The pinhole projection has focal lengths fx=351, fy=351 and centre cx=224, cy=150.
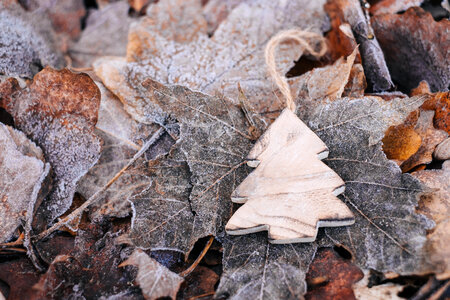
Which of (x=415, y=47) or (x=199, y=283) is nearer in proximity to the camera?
(x=199, y=283)

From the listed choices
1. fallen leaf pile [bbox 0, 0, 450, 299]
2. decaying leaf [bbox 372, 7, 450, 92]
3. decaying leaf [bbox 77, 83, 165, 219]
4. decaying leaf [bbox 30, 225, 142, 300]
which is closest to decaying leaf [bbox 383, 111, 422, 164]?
fallen leaf pile [bbox 0, 0, 450, 299]

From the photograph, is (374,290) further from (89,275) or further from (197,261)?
(89,275)

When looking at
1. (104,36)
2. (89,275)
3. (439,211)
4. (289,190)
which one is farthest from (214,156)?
(104,36)

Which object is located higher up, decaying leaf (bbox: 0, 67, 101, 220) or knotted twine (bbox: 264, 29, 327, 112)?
knotted twine (bbox: 264, 29, 327, 112)

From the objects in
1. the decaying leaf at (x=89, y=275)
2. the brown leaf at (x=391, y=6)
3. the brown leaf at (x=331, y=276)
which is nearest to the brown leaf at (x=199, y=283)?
the decaying leaf at (x=89, y=275)

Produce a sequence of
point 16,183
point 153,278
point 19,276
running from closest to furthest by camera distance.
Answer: point 153,278 < point 19,276 < point 16,183

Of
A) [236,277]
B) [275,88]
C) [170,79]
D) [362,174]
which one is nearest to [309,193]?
[362,174]

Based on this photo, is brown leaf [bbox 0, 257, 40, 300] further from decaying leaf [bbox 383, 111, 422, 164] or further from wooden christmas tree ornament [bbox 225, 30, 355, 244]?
decaying leaf [bbox 383, 111, 422, 164]
